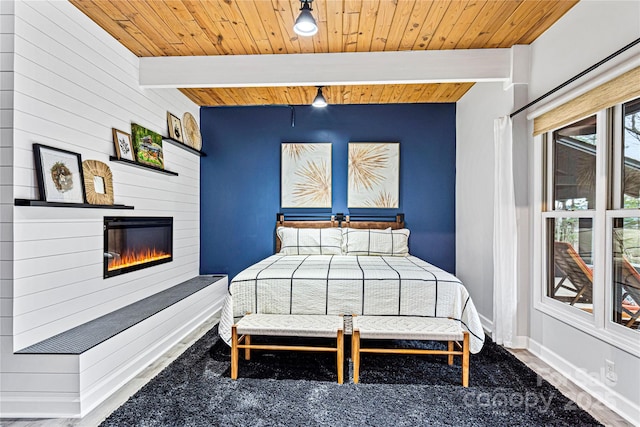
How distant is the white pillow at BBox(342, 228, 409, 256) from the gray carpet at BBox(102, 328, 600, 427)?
4.87 ft

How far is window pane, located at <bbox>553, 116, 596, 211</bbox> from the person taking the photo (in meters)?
2.39

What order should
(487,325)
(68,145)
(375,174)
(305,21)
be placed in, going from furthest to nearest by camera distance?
(375,174) → (487,325) → (68,145) → (305,21)

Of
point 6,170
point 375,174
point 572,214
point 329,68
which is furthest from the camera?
point 375,174

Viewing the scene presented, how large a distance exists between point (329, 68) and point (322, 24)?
529mm

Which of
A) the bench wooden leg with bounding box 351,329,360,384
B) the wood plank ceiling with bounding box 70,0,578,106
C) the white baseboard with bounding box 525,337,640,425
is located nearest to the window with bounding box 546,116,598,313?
the white baseboard with bounding box 525,337,640,425

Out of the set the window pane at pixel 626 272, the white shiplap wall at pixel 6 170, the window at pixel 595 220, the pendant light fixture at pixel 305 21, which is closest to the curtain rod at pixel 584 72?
the window at pixel 595 220

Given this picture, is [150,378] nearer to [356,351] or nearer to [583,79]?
[356,351]

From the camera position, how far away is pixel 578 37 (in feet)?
7.79

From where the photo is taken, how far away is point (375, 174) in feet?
14.9

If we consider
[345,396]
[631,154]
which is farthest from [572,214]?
[345,396]

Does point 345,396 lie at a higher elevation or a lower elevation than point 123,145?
lower

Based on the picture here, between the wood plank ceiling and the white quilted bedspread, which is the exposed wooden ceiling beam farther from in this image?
the white quilted bedspread

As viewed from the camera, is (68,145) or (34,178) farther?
(68,145)

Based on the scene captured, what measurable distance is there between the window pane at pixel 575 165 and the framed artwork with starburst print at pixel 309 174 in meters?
2.49
